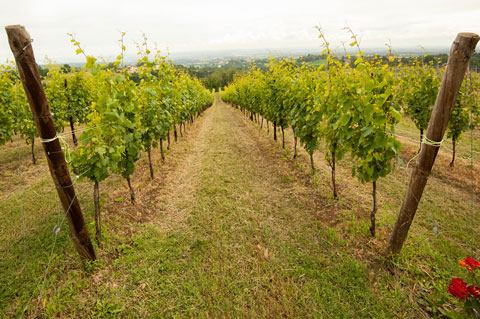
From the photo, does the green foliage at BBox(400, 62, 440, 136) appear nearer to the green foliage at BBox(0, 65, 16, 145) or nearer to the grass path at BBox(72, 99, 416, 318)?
the grass path at BBox(72, 99, 416, 318)

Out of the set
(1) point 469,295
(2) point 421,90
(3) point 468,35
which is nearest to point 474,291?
(1) point 469,295

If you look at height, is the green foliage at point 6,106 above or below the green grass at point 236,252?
above

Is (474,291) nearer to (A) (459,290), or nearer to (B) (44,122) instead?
(A) (459,290)

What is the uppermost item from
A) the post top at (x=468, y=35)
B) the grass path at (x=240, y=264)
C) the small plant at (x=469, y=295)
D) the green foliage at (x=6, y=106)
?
the post top at (x=468, y=35)

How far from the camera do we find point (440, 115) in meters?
2.97

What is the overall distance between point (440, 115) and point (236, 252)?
3676 millimetres

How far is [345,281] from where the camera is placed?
138 inches

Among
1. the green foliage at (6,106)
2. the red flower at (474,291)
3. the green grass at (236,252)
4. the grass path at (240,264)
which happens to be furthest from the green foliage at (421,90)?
the green foliage at (6,106)

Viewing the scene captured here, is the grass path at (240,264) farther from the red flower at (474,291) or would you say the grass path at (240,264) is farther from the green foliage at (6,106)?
the green foliage at (6,106)

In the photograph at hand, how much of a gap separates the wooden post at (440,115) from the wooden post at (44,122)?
4.95m

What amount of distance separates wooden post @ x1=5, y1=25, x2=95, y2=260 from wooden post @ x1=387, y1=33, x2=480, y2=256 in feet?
16.2

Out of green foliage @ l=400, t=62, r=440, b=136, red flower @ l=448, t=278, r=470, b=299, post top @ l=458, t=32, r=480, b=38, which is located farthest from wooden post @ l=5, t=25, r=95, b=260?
green foliage @ l=400, t=62, r=440, b=136

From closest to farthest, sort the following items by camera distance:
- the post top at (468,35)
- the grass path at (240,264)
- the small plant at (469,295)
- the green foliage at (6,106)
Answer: the small plant at (469,295) → the post top at (468,35) → the grass path at (240,264) → the green foliage at (6,106)

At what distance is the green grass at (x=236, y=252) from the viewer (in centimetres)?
322
